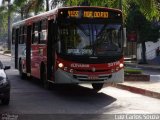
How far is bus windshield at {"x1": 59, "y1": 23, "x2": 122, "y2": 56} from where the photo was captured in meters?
17.0

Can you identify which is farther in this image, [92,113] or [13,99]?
[13,99]

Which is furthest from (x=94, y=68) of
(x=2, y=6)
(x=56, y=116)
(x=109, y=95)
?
(x=2, y=6)

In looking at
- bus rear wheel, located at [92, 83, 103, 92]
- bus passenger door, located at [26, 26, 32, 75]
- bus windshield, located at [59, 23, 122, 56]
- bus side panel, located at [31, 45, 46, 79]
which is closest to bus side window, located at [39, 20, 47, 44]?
bus side panel, located at [31, 45, 46, 79]

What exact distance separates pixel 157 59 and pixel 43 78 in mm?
33681

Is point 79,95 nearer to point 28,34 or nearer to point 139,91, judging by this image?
point 139,91

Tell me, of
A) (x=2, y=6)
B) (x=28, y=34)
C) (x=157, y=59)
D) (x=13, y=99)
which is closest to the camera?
(x=13, y=99)

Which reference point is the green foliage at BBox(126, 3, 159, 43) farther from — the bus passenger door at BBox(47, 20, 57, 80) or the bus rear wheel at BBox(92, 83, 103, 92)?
the bus passenger door at BBox(47, 20, 57, 80)

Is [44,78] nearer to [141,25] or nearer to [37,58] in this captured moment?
[37,58]

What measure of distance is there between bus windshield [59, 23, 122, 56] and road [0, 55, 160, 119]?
1.59 meters

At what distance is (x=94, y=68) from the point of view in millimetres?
17031

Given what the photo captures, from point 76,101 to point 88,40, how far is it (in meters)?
2.25

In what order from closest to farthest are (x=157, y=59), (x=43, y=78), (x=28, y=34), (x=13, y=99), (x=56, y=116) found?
(x=56, y=116), (x=13, y=99), (x=43, y=78), (x=28, y=34), (x=157, y=59)

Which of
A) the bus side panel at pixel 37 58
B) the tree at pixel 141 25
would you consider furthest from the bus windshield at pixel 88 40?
the tree at pixel 141 25

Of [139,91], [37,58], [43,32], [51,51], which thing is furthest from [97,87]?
[43,32]
